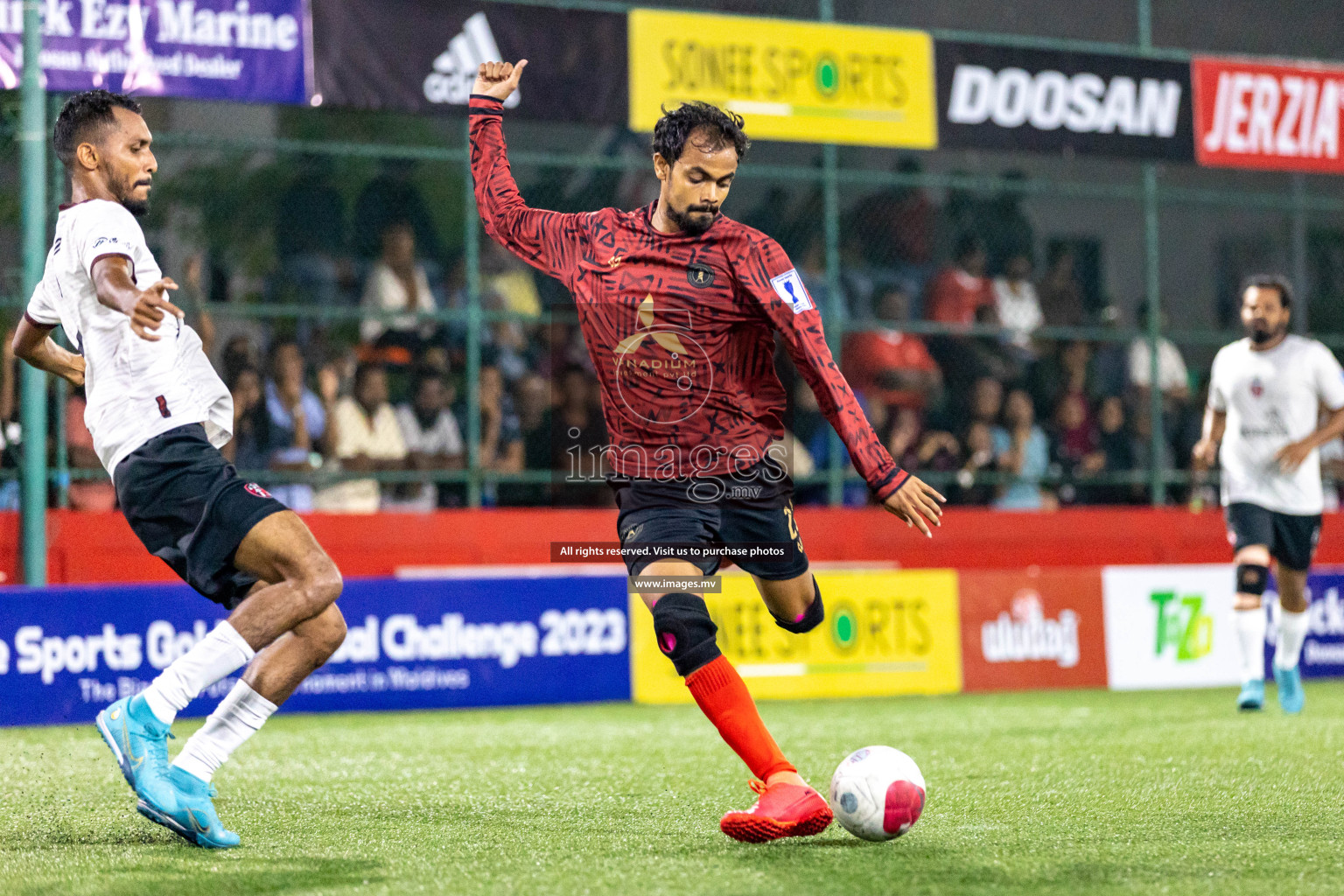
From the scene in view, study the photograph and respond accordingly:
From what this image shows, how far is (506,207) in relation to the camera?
5.53 meters

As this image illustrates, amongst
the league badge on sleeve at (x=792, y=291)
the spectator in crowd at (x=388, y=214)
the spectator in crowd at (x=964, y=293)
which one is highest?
the spectator in crowd at (x=388, y=214)

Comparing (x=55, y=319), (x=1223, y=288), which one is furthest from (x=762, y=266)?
(x=1223, y=288)

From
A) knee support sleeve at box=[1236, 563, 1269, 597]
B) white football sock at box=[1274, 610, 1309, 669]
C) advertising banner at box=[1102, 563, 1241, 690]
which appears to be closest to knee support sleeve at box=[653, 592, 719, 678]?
knee support sleeve at box=[1236, 563, 1269, 597]

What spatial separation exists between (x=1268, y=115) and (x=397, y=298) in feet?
24.8

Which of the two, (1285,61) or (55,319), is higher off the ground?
(1285,61)

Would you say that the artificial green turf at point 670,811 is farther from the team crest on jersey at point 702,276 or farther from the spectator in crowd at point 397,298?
the spectator in crowd at point 397,298

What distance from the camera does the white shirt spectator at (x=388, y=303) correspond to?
12.2 metres

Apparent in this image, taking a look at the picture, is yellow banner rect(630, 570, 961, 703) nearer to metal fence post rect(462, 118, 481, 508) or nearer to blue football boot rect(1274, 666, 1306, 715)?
metal fence post rect(462, 118, 481, 508)

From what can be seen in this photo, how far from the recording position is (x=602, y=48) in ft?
39.0

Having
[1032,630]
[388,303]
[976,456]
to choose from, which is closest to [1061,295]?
[976,456]

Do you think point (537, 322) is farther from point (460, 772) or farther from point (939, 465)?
point (460, 772)

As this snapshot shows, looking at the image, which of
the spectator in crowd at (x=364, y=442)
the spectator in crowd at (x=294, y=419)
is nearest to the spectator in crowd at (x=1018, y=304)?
the spectator in crowd at (x=364, y=442)

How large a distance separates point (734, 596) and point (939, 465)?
3.11 meters

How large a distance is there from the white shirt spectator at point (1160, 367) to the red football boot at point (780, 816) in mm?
10443
